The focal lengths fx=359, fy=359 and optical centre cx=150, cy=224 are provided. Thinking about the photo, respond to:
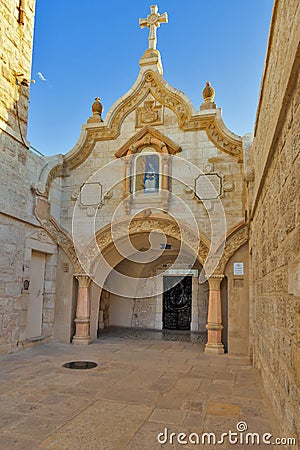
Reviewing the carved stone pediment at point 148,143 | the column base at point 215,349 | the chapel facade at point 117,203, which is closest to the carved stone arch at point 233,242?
the chapel facade at point 117,203

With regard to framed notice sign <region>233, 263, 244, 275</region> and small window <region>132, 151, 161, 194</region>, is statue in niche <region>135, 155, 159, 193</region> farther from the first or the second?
framed notice sign <region>233, 263, 244, 275</region>

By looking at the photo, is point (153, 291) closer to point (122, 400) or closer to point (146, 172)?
point (146, 172)

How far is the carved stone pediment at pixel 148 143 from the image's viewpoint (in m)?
7.25

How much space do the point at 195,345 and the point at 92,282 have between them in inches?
98.8

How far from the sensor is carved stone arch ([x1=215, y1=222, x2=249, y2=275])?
21.7 ft

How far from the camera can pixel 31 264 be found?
691cm

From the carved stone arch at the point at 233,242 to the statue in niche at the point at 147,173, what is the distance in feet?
5.88

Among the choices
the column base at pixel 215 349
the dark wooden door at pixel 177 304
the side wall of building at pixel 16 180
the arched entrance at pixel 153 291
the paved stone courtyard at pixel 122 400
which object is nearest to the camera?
the paved stone courtyard at pixel 122 400

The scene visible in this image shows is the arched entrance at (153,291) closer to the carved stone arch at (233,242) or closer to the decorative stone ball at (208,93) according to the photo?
the carved stone arch at (233,242)

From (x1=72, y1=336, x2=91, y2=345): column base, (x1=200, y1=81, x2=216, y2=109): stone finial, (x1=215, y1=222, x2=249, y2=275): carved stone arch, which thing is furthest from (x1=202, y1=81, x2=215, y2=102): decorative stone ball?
(x1=72, y1=336, x2=91, y2=345): column base

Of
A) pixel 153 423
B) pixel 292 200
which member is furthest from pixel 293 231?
pixel 153 423

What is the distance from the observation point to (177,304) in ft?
33.3

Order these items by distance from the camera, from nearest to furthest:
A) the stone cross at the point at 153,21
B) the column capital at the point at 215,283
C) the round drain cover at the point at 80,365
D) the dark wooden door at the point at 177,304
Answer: the round drain cover at the point at 80,365 → the column capital at the point at 215,283 → the stone cross at the point at 153,21 → the dark wooden door at the point at 177,304

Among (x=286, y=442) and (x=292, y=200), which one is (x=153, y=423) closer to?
(x=286, y=442)
